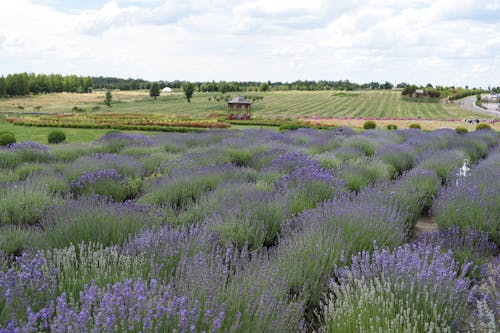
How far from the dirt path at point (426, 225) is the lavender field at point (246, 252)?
28 centimetres

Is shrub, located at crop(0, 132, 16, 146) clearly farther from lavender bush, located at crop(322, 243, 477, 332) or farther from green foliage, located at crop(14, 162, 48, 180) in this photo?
lavender bush, located at crop(322, 243, 477, 332)

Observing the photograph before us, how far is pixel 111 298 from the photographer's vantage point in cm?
200

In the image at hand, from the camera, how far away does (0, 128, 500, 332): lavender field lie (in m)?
2.27

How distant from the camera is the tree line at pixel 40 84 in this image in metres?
79.3

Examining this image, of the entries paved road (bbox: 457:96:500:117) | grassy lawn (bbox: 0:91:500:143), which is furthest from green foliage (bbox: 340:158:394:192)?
paved road (bbox: 457:96:500:117)

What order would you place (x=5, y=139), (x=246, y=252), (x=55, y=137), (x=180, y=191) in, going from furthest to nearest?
(x=55, y=137), (x=5, y=139), (x=180, y=191), (x=246, y=252)

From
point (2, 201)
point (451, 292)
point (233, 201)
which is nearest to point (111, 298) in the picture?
point (451, 292)

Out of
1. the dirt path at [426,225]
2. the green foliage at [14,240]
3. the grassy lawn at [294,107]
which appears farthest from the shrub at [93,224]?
the grassy lawn at [294,107]

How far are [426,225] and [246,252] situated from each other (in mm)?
4134

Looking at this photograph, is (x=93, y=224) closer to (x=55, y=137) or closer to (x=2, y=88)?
(x=55, y=137)

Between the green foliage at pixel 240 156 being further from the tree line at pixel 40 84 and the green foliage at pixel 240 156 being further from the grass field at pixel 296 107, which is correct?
the tree line at pixel 40 84

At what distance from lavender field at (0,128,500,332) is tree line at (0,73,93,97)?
82087mm

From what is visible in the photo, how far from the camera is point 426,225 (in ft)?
20.6

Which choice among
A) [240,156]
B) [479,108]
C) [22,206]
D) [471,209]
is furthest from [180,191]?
[479,108]
